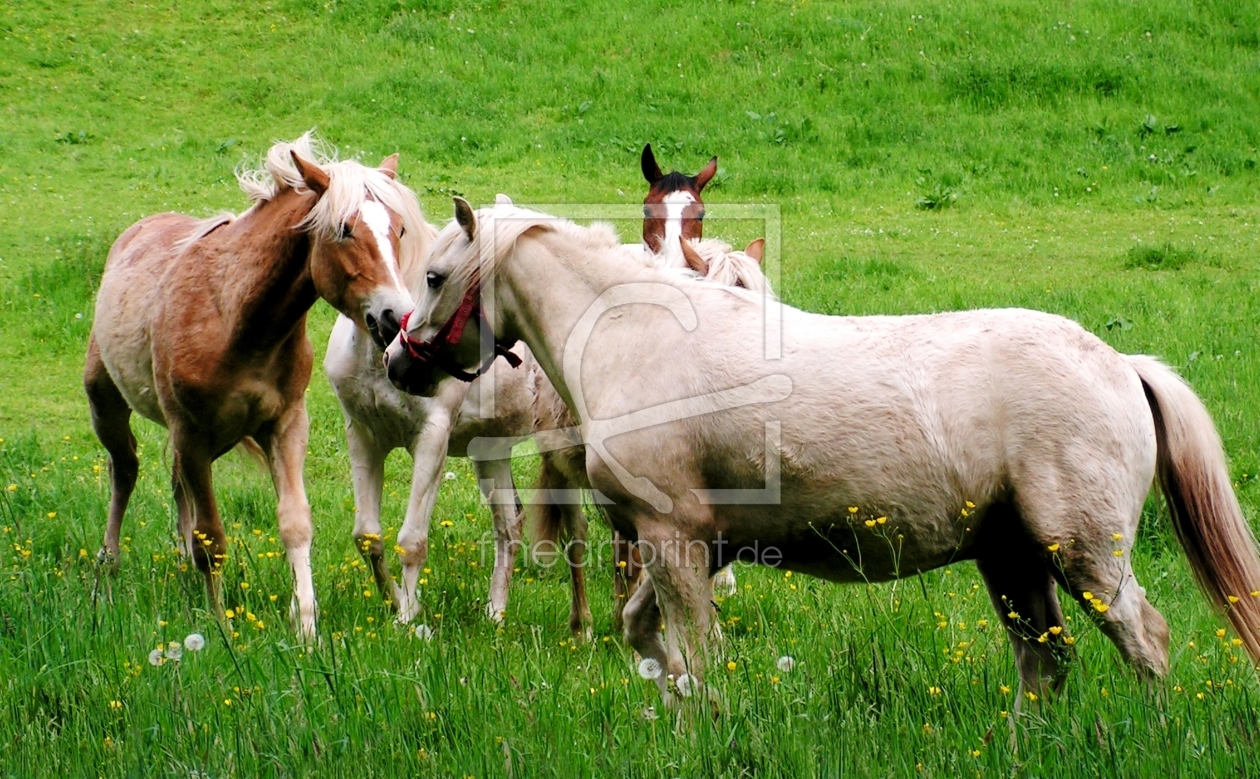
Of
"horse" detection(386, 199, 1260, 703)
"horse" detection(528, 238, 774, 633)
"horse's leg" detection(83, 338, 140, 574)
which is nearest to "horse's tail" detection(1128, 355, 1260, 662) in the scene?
"horse" detection(386, 199, 1260, 703)

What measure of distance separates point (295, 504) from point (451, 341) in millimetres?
1496

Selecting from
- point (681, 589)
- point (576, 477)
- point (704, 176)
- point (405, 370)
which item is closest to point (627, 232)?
point (704, 176)

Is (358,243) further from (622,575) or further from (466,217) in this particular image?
(622,575)

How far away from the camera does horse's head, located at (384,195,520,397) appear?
15.2 ft


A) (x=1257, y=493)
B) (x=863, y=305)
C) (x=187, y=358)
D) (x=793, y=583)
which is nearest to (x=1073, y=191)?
(x=863, y=305)

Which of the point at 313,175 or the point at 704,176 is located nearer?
the point at 313,175

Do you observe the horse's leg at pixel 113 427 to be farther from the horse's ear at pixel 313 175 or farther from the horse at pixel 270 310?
the horse's ear at pixel 313 175

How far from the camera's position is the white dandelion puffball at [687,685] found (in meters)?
3.63

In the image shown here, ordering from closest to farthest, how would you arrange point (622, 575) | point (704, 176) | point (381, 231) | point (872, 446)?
point (872, 446) < point (381, 231) < point (622, 575) < point (704, 176)

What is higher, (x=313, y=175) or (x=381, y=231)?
(x=313, y=175)

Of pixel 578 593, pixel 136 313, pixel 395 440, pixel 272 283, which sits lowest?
pixel 578 593

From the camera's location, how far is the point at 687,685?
3732 mm

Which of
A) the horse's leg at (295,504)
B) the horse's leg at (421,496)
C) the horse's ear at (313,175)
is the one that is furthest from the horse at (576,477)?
the horse's ear at (313,175)

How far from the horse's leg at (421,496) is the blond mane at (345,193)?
2.43 ft
